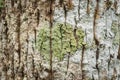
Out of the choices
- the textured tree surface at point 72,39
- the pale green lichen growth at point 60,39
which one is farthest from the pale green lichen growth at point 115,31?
the pale green lichen growth at point 60,39

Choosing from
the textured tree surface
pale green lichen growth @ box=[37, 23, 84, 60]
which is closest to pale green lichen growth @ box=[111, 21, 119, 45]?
the textured tree surface

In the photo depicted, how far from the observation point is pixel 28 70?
1907mm

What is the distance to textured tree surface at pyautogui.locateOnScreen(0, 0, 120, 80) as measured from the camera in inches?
72.9

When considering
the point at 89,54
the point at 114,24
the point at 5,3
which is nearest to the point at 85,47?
the point at 89,54

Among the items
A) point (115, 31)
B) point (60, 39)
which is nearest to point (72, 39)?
point (60, 39)

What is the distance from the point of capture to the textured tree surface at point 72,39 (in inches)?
72.9

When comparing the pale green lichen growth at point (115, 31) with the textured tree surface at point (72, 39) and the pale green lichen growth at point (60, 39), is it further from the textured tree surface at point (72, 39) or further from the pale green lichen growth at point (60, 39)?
the pale green lichen growth at point (60, 39)

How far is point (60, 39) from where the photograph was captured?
187cm

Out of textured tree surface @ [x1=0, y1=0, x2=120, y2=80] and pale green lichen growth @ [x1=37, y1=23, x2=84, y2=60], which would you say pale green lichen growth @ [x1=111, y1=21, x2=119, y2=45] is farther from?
pale green lichen growth @ [x1=37, y1=23, x2=84, y2=60]

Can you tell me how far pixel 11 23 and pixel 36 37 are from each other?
17cm

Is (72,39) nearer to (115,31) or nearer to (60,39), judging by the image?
(60,39)

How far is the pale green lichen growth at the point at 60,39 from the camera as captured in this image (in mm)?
1854

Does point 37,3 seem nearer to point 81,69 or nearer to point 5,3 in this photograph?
point 5,3

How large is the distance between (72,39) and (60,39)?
0.06 metres
